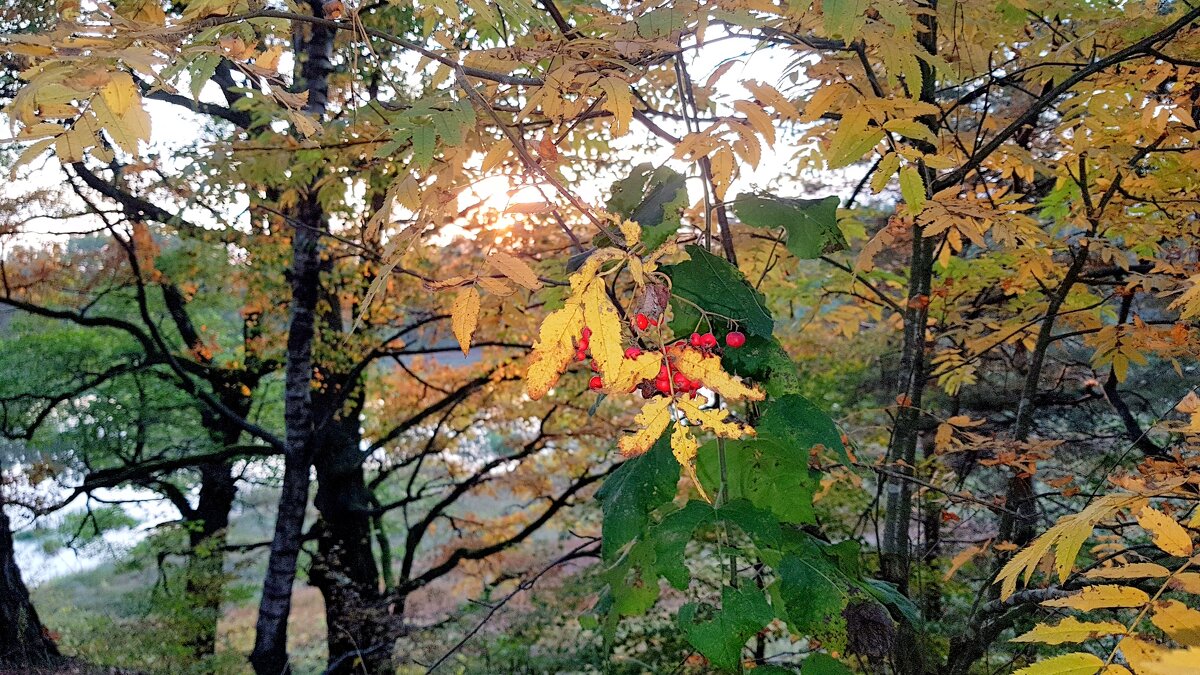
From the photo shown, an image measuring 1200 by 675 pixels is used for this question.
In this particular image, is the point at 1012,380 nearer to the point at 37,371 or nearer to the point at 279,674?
the point at 279,674

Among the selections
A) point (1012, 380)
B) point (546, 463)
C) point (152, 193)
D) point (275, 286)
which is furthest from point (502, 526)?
point (1012, 380)

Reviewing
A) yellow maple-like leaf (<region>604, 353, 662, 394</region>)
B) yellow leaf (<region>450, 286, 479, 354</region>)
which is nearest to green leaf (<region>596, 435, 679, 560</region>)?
yellow maple-like leaf (<region>604, 353, 662, 394</region>)

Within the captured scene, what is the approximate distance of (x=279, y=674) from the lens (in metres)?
5.11

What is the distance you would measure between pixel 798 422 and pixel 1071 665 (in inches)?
20.2

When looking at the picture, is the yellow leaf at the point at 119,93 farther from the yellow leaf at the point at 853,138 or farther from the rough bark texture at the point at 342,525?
the rough bark texture at the point at 342,525

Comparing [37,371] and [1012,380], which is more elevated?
[1012,380]

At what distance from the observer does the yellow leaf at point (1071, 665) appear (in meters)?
0.90

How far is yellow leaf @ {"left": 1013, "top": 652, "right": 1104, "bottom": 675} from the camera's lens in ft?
2.96

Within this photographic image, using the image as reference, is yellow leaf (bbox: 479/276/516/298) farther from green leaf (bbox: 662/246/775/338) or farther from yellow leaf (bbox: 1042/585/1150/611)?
yellow leaf (bbox: 1042/585/1150/611)

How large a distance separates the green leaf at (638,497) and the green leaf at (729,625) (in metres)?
0.17

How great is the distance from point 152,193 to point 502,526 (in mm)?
5571

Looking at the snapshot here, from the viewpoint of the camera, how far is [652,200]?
4.47 feet

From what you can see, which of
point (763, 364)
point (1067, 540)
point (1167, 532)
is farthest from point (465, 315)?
point (1167, 532)

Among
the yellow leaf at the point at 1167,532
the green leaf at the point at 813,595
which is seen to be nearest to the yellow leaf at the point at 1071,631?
the yellow leaf at the point at 1167,532
